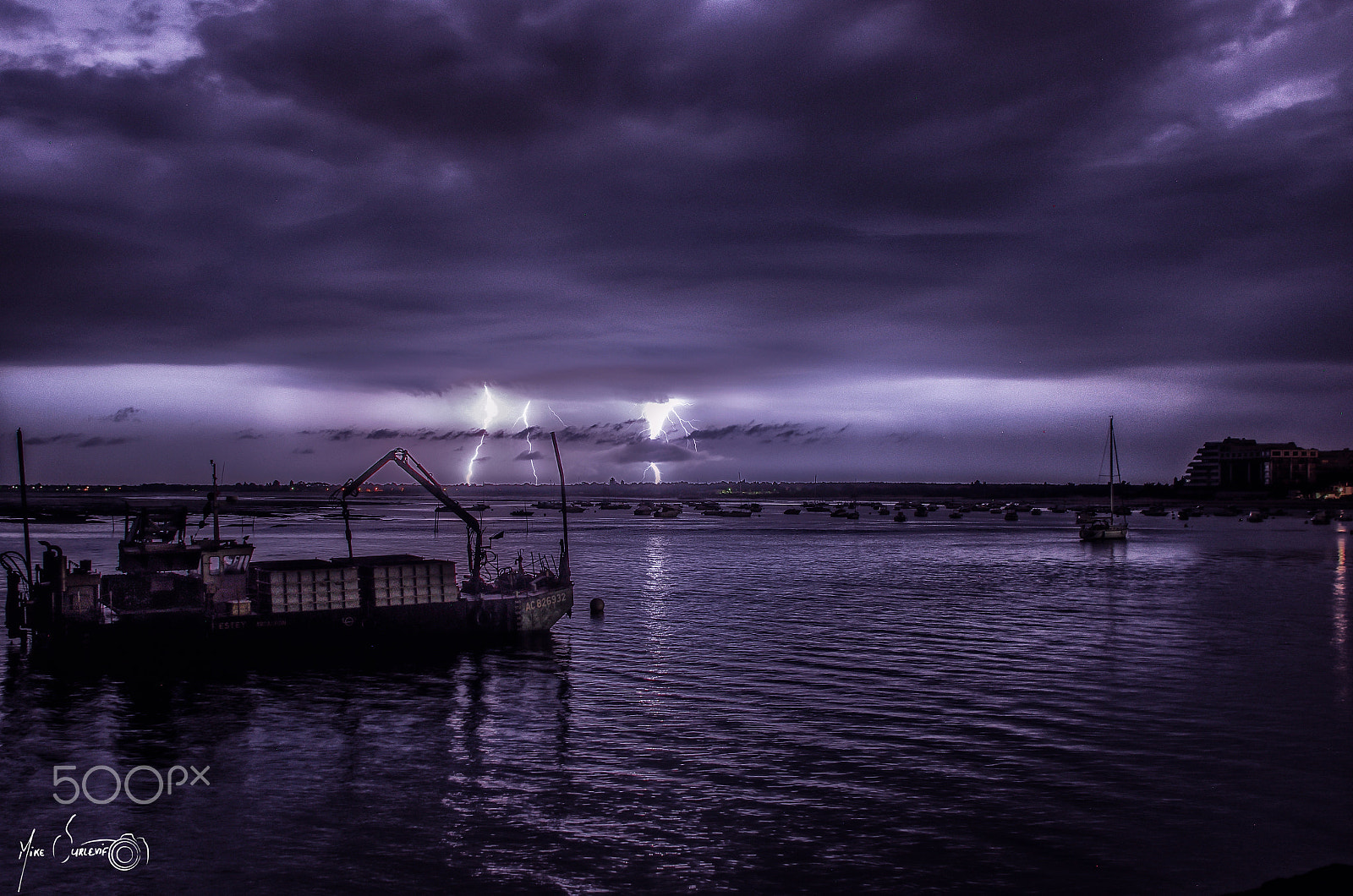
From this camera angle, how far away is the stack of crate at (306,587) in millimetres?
41906

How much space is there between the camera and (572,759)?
A: 26.4m

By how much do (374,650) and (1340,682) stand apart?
44036mm

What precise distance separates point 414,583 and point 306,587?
16.5 feet

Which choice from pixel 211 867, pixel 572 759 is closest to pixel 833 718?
pixel 572 759

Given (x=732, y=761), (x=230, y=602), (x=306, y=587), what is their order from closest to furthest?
(x=732, y=761), (x=230, y=602), (x=306, y=587)

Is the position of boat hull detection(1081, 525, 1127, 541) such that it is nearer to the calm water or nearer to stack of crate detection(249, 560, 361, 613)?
the calm water

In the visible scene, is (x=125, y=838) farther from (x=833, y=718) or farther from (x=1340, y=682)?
(x=1340, y=682)
